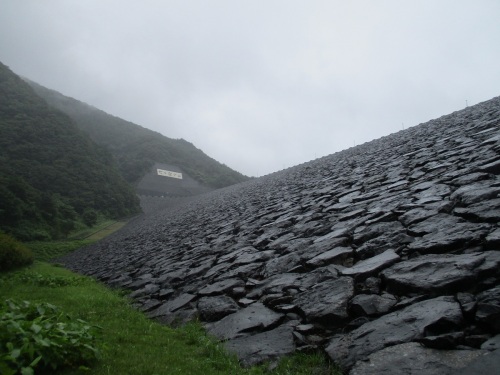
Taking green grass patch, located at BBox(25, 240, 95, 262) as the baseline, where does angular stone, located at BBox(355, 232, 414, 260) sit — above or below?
above

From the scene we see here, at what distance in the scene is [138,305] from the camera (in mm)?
6070

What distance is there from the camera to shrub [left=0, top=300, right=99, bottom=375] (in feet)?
7.75

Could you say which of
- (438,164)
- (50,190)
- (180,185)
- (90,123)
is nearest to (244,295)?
(438,164)

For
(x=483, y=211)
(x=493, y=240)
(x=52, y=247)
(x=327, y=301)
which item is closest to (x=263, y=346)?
(x=327, y=301)

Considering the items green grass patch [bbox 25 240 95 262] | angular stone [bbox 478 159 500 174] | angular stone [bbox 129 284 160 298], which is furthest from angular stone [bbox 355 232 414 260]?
green grass patch [bbox 25 240 95 262]

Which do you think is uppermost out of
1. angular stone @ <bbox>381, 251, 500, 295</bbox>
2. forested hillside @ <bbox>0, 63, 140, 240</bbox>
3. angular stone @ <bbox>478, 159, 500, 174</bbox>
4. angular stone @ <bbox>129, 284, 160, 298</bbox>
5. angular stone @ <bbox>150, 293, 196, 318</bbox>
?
forested hillside @ <bbox>0, 63, 140, 240</bbox>

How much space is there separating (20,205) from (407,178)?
2468 cm

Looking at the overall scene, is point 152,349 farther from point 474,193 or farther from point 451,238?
point 474,193

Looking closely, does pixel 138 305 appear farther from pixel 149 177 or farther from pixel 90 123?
pixel 90 123

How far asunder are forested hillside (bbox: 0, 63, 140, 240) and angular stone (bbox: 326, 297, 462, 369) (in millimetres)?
24414

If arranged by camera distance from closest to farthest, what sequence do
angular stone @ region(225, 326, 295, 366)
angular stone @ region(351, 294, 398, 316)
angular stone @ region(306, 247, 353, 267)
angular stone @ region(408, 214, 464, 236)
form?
angular stone @ region(351, 294, 398, 316) → angular stone @ region(225, 326, 295, 366) → angular stone @ region(408, 214, 464, 236) → angular stone @ region(306, 247, 353, 267)

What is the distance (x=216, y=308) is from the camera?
451cm

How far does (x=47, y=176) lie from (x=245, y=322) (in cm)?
3666

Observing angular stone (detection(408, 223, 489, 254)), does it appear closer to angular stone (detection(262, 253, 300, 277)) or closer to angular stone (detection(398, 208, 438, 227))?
angular stone (detection(398, 208, 438, 227))
